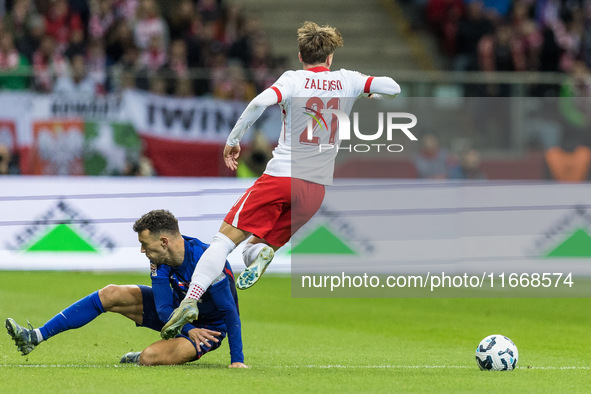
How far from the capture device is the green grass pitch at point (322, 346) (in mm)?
7512

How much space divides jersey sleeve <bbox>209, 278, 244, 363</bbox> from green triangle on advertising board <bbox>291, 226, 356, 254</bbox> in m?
8.11

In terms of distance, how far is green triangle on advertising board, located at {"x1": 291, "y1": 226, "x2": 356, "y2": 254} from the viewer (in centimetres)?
1633

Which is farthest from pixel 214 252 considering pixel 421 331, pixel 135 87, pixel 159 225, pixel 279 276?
pixel 135 87

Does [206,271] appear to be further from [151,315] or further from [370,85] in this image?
[370,85]

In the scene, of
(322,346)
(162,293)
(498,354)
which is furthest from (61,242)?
(498,354)

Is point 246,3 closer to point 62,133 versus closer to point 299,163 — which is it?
point 62,133

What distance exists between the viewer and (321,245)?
16.4 meters

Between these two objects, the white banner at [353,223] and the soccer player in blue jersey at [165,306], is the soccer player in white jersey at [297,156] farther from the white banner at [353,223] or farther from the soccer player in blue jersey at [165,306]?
the white banner at [353,223]

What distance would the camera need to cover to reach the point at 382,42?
23.7 meters

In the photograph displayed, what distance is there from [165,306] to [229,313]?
0.48 meters

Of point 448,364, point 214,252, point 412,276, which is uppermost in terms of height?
point 214,252

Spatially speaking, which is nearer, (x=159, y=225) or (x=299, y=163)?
(x=159, y=225)

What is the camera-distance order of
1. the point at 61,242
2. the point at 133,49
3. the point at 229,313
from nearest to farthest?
the point at 229,313
the point at 61,242
the point at 133,49

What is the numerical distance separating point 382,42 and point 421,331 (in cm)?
1301
